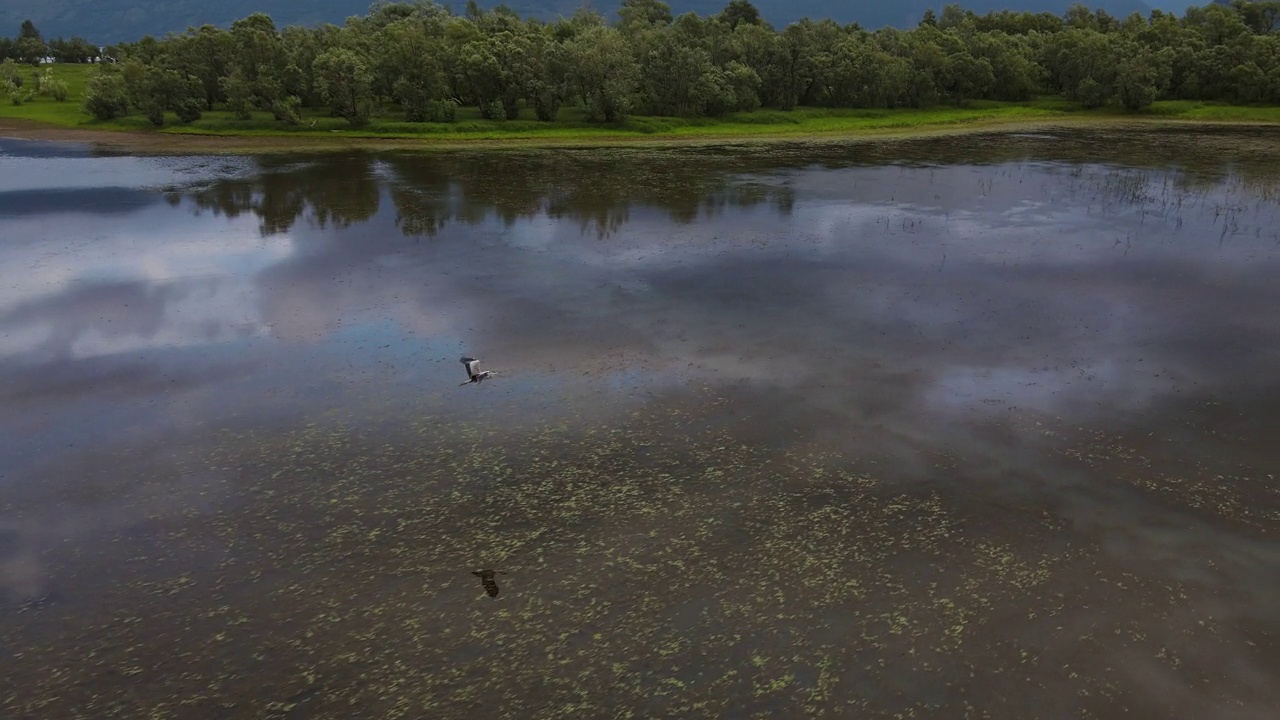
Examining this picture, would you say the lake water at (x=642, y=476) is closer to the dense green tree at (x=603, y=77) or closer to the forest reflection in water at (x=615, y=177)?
the forest reflection in water at (x=615, y=177)

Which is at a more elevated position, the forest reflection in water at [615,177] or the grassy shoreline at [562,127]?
the grassy shoreline at [562,127]

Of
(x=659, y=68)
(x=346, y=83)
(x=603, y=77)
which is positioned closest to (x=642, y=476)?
(x=603, y=77)

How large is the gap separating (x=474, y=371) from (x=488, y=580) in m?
7.61

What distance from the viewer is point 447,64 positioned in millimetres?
73812

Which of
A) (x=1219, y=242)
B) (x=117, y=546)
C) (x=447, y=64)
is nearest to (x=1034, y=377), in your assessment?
(x=1219, y=242)

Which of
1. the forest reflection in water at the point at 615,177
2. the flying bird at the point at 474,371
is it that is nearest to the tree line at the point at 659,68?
the forest reflection in water at the point at 615,177

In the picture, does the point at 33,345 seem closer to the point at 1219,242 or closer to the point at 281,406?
the point at 281,406

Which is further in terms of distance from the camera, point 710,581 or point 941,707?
point 710,581

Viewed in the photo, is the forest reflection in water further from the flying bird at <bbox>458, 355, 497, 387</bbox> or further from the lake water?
the flying bird at <bbox>458, 355, 497, 387</bbox>

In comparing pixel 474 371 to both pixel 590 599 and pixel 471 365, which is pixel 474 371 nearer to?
pixel 471 365

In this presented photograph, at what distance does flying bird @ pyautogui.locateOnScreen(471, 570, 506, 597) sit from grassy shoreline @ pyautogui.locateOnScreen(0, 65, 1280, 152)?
2103 inches

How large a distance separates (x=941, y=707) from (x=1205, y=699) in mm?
3607

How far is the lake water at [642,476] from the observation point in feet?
38.9

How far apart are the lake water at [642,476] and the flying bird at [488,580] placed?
148 mm
